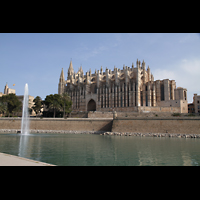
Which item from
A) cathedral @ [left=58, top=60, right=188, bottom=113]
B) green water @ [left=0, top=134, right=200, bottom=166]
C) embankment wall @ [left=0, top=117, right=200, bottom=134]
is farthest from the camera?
cathedral @ [left=58, top=60, right=188, bottom=113]

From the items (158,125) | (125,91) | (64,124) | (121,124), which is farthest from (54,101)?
(158,125)

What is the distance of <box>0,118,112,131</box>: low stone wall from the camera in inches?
1430

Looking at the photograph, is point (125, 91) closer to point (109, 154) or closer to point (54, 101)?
point (54, 101)

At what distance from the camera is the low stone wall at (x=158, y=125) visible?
2873 cm

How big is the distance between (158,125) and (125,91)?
2352 cm

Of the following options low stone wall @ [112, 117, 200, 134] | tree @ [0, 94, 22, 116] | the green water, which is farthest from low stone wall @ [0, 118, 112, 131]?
the green water

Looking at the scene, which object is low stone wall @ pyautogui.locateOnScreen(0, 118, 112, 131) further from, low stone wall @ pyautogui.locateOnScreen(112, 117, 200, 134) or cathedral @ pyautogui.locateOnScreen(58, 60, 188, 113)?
cathedral @ pyautogui.locateOnScreen(58, 60, 188, 113)

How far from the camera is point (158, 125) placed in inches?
1212

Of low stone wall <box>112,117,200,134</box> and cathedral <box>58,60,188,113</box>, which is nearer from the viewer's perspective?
low stone wall <box>112,117,200,134</box>

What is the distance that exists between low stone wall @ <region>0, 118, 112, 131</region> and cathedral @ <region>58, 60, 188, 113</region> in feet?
41.7

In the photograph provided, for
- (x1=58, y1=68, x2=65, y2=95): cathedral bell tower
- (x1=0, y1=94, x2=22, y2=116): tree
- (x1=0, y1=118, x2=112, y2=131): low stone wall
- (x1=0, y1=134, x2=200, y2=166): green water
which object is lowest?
(x1=0, y1=134, x2=200, y2=166): green water
